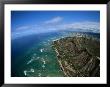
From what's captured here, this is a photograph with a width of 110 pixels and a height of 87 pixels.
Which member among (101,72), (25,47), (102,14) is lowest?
(101,72)

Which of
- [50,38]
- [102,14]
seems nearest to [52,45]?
[50,38]

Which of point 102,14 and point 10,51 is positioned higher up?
point 102,14

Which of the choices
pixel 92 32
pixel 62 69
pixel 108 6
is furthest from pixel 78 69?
pixel 108 6

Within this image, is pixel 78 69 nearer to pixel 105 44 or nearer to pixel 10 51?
pixel 105 44

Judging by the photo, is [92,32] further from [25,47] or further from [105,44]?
[25,47]

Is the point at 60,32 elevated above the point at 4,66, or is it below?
above
